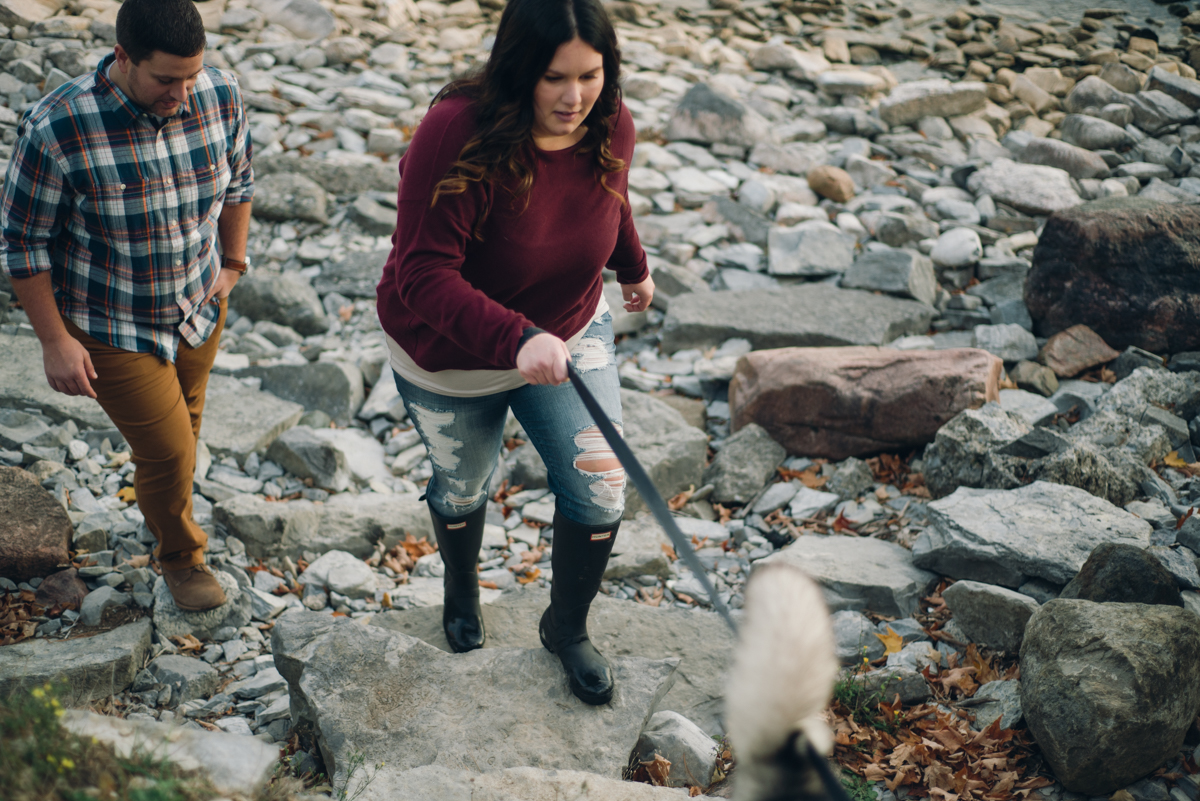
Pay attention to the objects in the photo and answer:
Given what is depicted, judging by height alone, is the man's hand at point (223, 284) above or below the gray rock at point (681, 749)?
above

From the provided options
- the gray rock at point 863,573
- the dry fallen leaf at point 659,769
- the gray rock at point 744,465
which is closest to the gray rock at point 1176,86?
the gray rock at point 744,465

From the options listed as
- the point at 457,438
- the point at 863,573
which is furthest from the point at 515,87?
the point at 863,573

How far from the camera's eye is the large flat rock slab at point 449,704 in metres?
2.55

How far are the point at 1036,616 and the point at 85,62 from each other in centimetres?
853

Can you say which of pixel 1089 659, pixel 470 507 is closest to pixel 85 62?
pixel 470 507

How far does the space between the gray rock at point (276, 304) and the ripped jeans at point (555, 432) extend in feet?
11.6

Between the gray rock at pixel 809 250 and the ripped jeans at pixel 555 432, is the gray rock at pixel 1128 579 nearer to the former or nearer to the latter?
the ripped jeans at pixel 555 432

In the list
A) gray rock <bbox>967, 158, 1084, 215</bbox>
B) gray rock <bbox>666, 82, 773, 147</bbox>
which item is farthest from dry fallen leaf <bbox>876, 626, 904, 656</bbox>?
gray rock <bbox>666, 82, 773, 147</bbox>

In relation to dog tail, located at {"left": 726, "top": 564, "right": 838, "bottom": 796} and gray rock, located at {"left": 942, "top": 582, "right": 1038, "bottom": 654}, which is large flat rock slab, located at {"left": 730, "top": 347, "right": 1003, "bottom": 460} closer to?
gray rock, located at {"left": 942, "top": 582, "right": 1038, "bottom": 654}

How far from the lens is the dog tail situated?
1226 millimetres

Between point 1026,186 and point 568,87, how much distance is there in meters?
6.53

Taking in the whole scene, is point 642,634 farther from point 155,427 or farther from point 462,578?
point 155,427

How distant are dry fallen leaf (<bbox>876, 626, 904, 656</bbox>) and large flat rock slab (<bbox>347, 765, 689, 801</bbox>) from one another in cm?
133

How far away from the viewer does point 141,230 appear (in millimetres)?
2752
